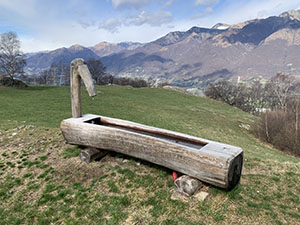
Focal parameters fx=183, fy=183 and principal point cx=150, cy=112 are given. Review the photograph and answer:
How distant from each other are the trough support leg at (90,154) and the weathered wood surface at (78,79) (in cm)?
148

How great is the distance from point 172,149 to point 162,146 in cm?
27

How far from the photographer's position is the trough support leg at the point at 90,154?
19.0 feet

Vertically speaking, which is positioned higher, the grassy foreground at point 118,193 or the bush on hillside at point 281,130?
the grassy foreground at point 118,193

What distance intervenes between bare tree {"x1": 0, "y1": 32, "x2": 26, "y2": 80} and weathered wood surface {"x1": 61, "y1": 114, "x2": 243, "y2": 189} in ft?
97.4

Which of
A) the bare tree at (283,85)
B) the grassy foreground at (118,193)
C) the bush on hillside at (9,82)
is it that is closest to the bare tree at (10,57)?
the bush on hillside at (9,82)

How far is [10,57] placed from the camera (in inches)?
1101

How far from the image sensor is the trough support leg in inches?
228

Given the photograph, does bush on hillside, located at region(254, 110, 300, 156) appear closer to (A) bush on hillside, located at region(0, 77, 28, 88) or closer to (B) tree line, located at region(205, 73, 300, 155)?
(B) tree line, located at region(205, 73, 300, 155)

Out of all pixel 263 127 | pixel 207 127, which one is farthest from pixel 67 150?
pixel 263 127

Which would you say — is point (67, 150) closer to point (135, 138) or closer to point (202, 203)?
point (135, 138)

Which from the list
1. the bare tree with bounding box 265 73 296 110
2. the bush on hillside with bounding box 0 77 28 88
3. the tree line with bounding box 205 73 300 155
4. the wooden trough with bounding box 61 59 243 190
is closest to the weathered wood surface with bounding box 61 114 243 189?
the wooden trough with bounding box 61 59 243 190

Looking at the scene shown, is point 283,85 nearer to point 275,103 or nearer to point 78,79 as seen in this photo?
point 275,103

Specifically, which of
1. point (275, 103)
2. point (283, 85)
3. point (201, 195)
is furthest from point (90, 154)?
point (275, 103)

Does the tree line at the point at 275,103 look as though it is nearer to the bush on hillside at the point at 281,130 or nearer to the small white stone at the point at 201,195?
the bush on hillside at the point at 281,130
